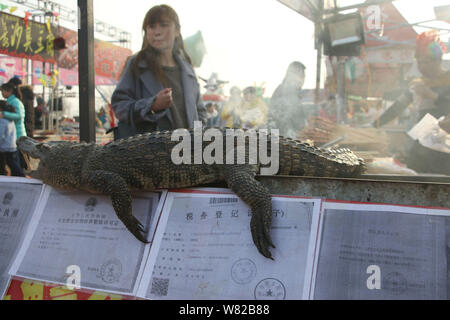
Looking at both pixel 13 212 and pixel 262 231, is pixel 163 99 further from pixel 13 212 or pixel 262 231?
pixel 262 231

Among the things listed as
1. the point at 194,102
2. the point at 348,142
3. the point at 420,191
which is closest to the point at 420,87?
the point at 348,142

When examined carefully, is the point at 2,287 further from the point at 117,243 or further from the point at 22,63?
the point at 22,63

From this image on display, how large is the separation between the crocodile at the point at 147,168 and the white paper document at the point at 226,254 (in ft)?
0.23

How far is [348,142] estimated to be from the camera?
12.5 feet

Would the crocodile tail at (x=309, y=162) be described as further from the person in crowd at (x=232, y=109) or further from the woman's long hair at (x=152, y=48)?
the person in crowd at (x=232, y=109)

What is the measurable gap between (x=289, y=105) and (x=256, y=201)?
4.13 m

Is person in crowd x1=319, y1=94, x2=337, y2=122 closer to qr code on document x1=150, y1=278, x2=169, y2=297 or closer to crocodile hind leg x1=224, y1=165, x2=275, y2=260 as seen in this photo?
crocodile hind leg x1=224, y1=165, x2=275, y2=260

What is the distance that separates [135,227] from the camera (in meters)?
1.11

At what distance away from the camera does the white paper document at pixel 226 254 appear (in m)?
0.93

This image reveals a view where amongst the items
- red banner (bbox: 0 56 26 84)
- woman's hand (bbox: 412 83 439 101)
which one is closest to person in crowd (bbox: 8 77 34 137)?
red banner (bbox: 0 56 26 84)

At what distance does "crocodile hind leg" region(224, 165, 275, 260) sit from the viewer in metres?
0.98

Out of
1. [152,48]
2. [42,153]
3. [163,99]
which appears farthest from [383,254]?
[152,48]

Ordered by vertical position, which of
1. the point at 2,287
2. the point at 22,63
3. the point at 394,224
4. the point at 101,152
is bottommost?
the point at 2,287
